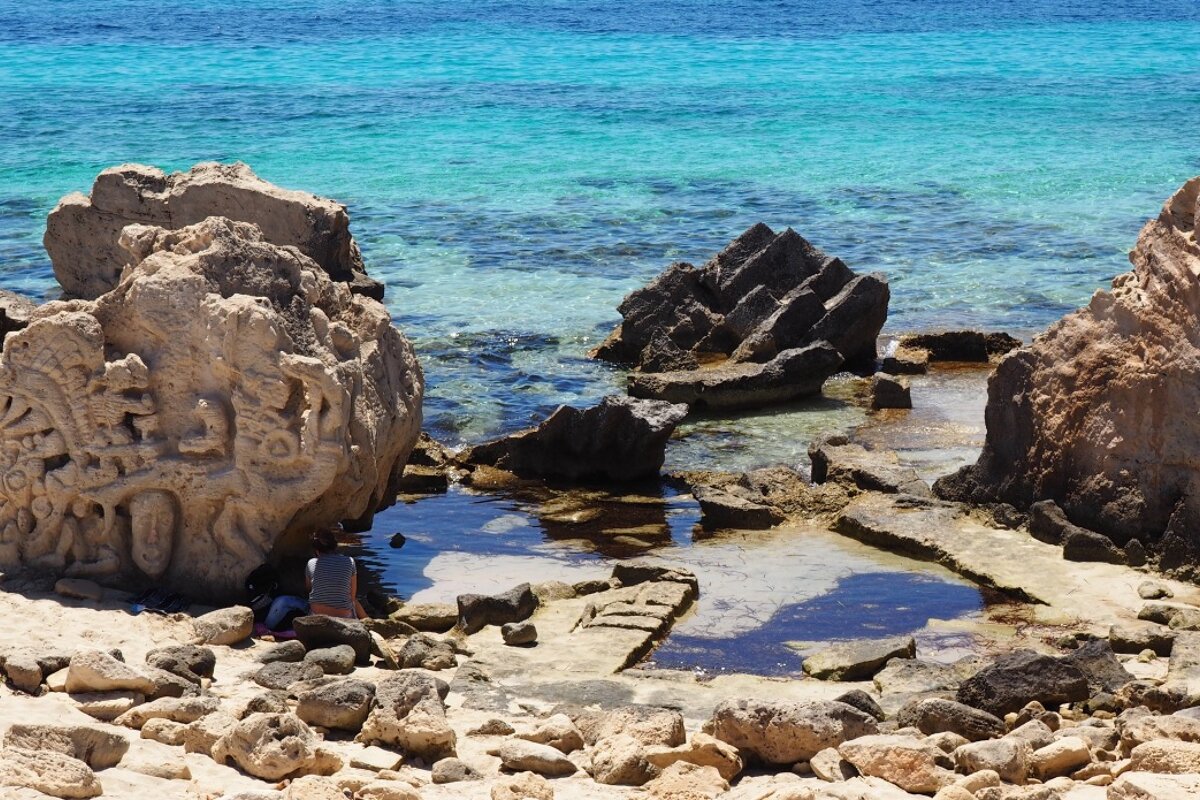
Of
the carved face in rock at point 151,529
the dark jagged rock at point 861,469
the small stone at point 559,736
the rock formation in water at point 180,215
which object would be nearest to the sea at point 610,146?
the dark jagged rock at point 861,469

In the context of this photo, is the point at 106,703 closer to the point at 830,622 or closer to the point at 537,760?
the point at 537,760

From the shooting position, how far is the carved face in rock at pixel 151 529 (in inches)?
392

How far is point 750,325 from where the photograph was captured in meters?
17.3

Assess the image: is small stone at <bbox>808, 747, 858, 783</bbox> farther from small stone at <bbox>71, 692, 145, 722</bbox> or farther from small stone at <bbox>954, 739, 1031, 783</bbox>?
small stone at <bbox>71, 692, 145, 722</bbox>

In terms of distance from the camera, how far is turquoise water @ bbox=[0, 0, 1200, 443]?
20734mm

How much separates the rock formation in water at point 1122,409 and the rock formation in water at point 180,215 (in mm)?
5631

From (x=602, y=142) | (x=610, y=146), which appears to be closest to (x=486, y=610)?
(x=610, y=146)

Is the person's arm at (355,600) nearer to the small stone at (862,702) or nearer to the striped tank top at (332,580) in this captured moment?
the striped tank top at (332,580)

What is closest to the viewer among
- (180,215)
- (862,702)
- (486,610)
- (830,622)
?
(862,702)

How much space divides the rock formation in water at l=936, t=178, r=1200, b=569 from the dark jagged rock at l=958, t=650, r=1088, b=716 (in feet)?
8.61

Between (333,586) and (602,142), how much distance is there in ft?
80.9

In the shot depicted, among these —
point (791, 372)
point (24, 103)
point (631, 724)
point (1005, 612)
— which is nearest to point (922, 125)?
point (24, 103)

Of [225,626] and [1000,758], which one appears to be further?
[225,626]

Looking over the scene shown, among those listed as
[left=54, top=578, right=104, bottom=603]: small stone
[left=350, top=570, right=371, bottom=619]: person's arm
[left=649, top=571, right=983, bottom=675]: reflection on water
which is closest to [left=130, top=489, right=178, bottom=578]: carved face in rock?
[left=54, top=578, right=104, bottom=603]: small stone
